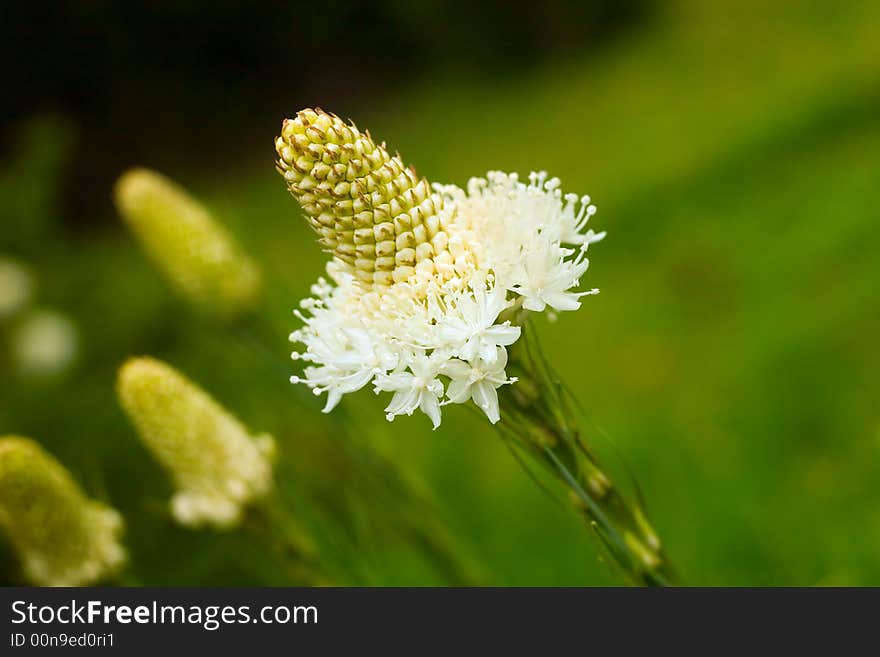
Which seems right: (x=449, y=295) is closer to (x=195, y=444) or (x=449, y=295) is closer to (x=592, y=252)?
(x=195, y=444)

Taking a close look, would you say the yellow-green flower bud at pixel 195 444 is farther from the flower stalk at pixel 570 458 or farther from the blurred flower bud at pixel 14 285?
the blurred flower bud at pixel 14 285

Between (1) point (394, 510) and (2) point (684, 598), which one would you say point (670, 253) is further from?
(2) point (684, 598)

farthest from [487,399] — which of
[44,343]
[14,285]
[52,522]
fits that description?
[14,285]

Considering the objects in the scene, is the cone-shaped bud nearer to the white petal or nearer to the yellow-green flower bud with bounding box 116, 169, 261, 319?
the white petal

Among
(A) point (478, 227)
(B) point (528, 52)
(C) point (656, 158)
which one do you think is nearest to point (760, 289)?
(C) point (656, 158)

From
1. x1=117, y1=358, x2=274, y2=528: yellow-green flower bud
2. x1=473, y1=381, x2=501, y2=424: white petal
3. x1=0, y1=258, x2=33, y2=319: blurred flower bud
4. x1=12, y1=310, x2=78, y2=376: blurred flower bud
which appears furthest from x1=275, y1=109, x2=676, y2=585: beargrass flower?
x1=0, y1=258, x2=33, y2=319: blurred flower bud

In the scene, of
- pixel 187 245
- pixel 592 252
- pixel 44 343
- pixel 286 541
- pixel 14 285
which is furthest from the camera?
pixel 592 252

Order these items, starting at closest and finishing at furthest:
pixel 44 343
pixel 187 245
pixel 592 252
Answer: pixel 187 245
pixel 44 343
pixel 592 252
